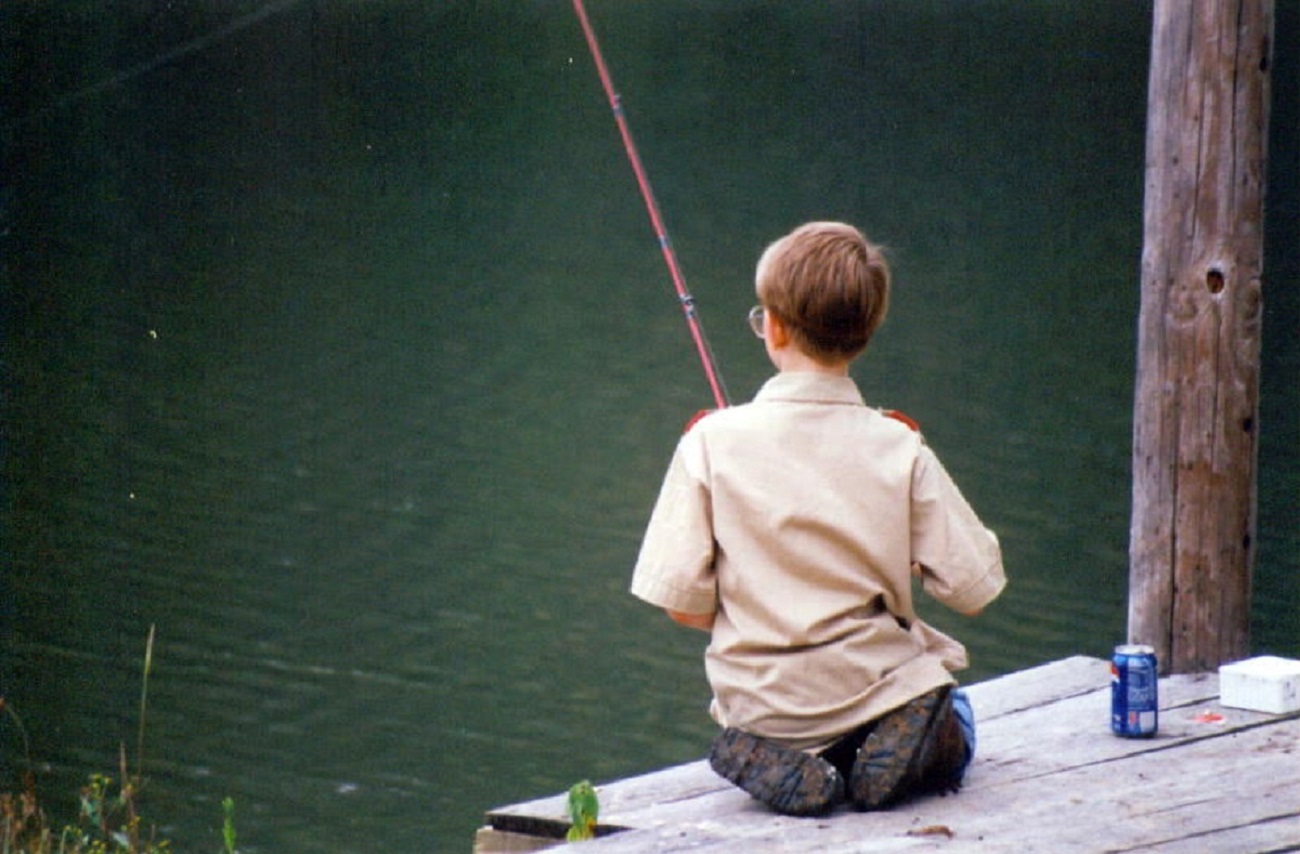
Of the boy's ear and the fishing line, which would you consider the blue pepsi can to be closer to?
the boy's ear

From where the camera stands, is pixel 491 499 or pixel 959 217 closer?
pixel 491 499

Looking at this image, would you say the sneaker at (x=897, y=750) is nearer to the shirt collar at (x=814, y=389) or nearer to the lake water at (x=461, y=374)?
the shirt collar at (x=814, y=389)

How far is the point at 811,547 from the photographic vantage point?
2.92 metres

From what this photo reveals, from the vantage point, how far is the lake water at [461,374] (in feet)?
24.0

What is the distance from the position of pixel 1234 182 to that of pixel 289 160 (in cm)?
1486

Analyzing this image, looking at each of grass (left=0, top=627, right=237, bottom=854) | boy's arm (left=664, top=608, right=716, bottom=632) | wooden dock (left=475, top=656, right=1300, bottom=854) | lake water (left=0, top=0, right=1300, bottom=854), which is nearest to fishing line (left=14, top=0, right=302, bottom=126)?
lake water (left=0, top=0, right=1300, bottom=854)

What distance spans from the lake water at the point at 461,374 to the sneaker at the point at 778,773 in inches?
134

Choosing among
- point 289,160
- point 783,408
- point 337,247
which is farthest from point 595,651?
point 289,160

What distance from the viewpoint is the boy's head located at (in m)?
2.89

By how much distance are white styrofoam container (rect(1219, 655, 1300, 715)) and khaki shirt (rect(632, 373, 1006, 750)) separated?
0.81 meters

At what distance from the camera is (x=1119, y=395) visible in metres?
11.1

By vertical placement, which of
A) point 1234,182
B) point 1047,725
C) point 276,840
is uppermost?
point 1234,182

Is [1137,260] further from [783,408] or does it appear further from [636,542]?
[783,408]

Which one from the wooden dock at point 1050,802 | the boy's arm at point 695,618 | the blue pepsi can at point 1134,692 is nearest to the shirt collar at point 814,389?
the boy's arm at point 695,618
